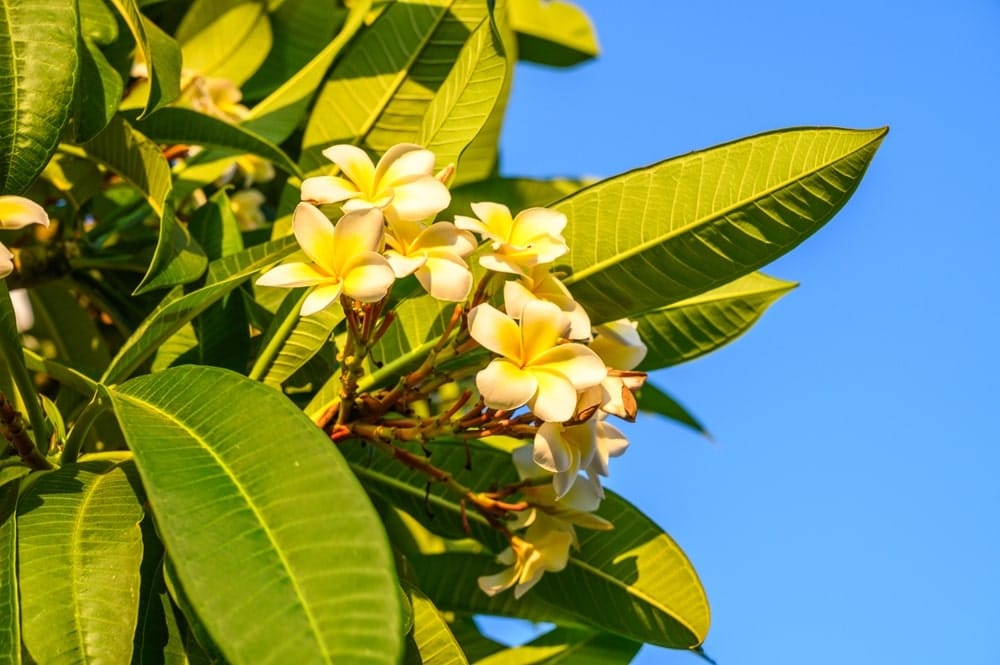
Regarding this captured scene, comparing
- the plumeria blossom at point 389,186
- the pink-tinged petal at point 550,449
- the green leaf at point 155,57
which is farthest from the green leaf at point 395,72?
Answer: the pink-tinged petal at point 550,449

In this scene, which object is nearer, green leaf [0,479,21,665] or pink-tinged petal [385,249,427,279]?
green leaf [0,479,21,665]

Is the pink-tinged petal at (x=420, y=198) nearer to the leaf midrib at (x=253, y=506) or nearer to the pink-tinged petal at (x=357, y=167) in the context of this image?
the pink-tinged petal at (x=357, y=167)

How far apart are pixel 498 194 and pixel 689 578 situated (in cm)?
70

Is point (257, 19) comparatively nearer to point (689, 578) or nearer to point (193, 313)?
point (193, 313)

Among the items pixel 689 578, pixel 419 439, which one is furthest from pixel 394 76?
pixel 689 578

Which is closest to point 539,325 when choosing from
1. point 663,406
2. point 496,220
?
point 496,220

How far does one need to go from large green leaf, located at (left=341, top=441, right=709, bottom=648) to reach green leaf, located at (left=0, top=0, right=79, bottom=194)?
0.43m

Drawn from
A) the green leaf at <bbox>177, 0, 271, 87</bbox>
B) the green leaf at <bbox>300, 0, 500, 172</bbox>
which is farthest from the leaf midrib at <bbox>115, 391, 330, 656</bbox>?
the green leaf at <bbox>177, 0, 271, 87</bbox>

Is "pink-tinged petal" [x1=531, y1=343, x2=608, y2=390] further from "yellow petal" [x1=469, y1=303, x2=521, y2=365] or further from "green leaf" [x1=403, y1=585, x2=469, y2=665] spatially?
"green leaf" [x1=403, y1=585, x2=469, y2=665]

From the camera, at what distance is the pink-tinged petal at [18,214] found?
89 centimetres

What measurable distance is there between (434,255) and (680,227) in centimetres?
23

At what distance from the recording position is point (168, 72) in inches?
43.7

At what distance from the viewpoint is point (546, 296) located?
921 mm

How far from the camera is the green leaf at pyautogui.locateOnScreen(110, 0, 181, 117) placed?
1016mm
